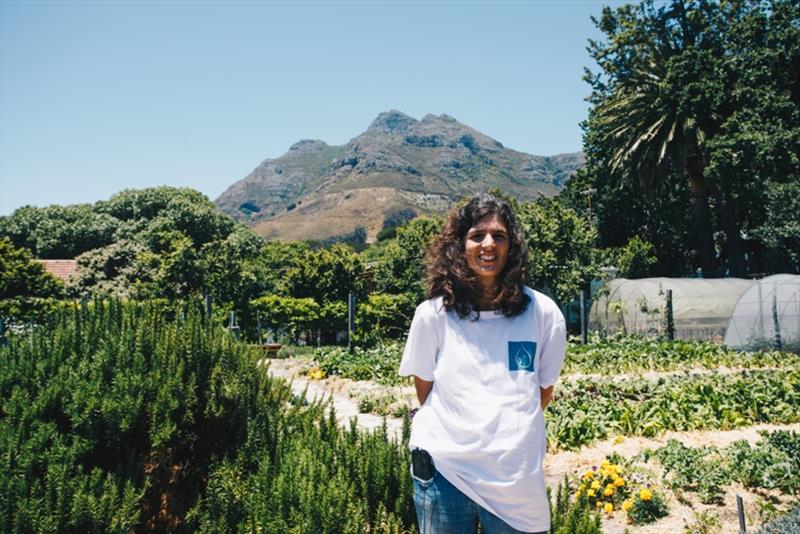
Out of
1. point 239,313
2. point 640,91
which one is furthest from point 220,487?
point 640,91

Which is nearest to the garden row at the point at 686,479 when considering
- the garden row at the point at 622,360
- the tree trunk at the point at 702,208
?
the garden row at the point at 622,360

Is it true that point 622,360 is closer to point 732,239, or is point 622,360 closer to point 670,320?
point 670,320

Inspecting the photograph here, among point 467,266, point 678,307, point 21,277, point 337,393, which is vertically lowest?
point 337,393

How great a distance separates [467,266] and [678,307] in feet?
67.7

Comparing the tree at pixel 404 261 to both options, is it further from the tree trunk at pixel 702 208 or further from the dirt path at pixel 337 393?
the tree trunk at pixel 702 208

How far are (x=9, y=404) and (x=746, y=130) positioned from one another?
2697cm

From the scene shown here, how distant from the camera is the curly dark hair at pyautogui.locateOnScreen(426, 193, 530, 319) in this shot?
211 centimetres

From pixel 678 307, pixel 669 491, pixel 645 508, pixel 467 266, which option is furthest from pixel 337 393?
pixel 678 307

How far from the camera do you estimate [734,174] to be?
2395 centimetres

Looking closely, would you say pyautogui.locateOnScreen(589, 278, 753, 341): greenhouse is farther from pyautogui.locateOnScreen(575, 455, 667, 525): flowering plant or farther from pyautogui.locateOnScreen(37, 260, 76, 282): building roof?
pyautogui.locateOnScreen(37, 260, 76, 282): building roof

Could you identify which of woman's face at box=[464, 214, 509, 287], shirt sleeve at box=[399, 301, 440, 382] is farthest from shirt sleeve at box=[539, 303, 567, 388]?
shirt sleeve at box=[399, 301, 440, 382]

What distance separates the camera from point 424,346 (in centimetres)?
215

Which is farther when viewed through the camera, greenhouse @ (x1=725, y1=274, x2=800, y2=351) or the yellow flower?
greenhouse @ (x1=725, y1=274, x2=800, y2=351)

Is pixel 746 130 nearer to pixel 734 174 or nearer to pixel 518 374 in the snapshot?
pixel 734 174
